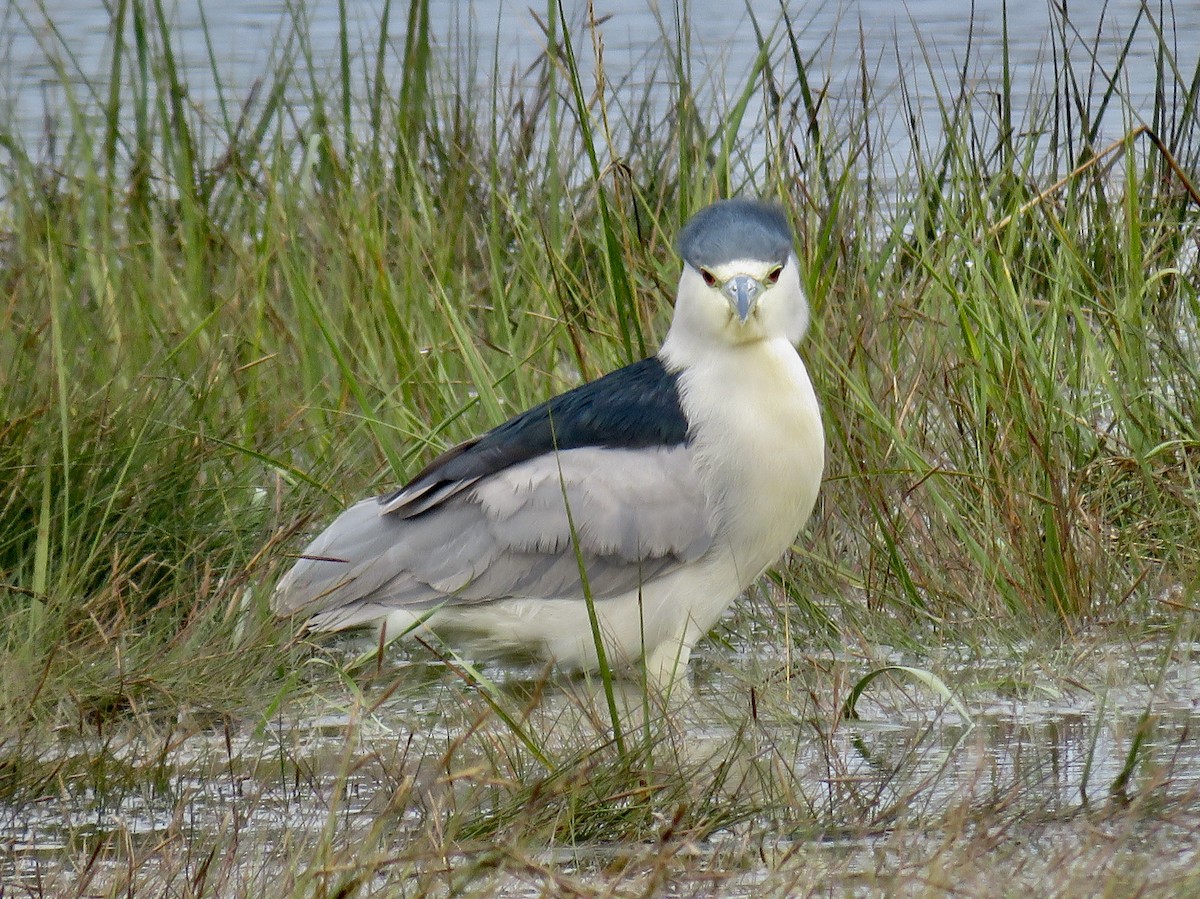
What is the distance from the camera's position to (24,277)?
195 inches

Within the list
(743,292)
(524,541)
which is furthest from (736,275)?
(524,541)

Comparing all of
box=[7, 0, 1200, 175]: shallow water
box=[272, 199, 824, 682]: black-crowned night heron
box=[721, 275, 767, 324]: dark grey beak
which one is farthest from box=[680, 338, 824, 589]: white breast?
box=[7, 0, 1200, 175]: shallow water

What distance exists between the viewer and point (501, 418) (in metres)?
4.40

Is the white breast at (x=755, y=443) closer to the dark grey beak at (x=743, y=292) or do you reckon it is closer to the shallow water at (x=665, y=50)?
the dark grey beak at (x=743, y=292)

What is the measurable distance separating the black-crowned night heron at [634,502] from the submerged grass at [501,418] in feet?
0.50

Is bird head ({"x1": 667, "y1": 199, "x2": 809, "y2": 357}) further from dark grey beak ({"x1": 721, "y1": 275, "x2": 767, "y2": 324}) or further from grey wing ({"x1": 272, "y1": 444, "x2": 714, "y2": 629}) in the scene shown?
grey wing ({"x1": 272, "y1": 444, "x2": 714, "y2": 629})

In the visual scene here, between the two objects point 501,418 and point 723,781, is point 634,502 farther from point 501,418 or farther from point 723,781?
point 723,781

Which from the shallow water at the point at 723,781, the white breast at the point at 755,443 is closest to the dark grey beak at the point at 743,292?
the white breast at the point at 755,443

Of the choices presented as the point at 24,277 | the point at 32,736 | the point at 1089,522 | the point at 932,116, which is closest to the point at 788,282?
the point at 1089,522

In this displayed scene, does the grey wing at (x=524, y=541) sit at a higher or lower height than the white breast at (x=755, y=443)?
lower

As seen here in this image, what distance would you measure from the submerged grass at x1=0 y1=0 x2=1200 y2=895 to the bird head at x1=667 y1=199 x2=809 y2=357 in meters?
0.43

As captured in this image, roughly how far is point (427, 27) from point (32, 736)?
132 inches

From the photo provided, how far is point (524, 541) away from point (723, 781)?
3.79ft

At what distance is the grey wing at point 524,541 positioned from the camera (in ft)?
12.6
